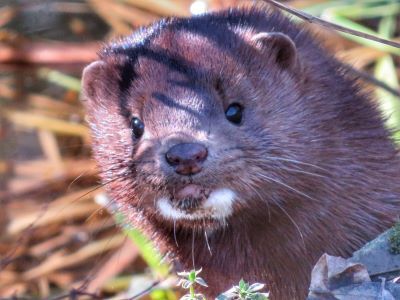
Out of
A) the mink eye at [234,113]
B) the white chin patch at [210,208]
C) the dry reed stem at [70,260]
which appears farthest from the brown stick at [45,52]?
the white chin patch at [210,208]

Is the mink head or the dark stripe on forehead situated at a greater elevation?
the dark stripe on forehead

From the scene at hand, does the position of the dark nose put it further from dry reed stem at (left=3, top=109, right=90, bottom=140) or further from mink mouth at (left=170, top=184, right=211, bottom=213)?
dry reed stem at (left=3, top=109, right=90, bottom=140)

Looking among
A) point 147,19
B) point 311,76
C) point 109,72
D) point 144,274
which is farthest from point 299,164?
point 147,19

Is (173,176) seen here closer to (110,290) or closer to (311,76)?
(311,76)

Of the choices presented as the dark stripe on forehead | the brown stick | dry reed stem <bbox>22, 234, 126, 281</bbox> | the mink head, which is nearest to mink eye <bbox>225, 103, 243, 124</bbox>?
the mink head

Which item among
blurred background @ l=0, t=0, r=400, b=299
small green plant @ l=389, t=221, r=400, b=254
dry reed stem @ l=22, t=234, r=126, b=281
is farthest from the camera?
dry reed stem @ l=22, t=234, r=126, b=281

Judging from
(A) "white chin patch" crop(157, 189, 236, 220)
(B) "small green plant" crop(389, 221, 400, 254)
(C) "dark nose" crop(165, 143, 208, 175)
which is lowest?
(B) "small green plant" crop(389, 221, 400, 254)

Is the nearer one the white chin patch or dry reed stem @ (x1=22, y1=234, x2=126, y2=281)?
the white chin patch

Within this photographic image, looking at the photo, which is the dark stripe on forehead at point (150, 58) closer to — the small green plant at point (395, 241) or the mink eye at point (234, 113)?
the mink eye at point (234, 113)
